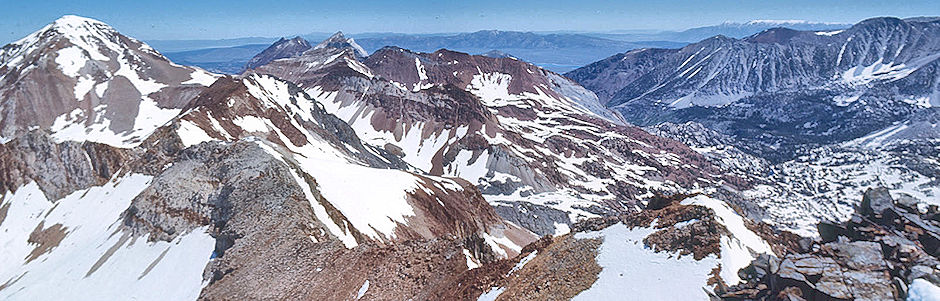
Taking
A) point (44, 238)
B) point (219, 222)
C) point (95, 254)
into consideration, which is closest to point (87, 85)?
point (44, 238)

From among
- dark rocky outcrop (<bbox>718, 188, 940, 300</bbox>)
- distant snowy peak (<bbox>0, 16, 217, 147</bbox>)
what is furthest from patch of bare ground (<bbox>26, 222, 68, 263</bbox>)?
dark rocky outcrop (<bbox>718, 188, 940, 300</bbox>)

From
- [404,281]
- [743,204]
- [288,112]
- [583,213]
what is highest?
[404,281]

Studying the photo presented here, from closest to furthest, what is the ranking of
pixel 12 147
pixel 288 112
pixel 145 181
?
pixel 145 181 < pixel 12 147 < pixel 288 112

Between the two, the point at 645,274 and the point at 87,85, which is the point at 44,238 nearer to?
the point at 645,274

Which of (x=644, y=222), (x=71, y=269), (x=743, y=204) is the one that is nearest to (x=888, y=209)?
(x=644, y=222)

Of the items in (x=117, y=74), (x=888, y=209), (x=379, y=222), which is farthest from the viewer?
(x=117, y=74)

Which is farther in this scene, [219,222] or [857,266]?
[219,222]

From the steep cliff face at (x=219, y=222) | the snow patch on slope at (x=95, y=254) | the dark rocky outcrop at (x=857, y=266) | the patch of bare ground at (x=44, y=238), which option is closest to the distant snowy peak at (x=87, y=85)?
the steep cliff face at (x=219, y=222)

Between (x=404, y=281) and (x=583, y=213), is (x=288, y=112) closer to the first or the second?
(x=583, y=213)

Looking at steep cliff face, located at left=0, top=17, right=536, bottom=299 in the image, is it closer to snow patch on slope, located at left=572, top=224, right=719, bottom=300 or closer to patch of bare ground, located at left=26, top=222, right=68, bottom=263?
patch of bare ground, located at left=26, top=222, right=68, bottom=263
